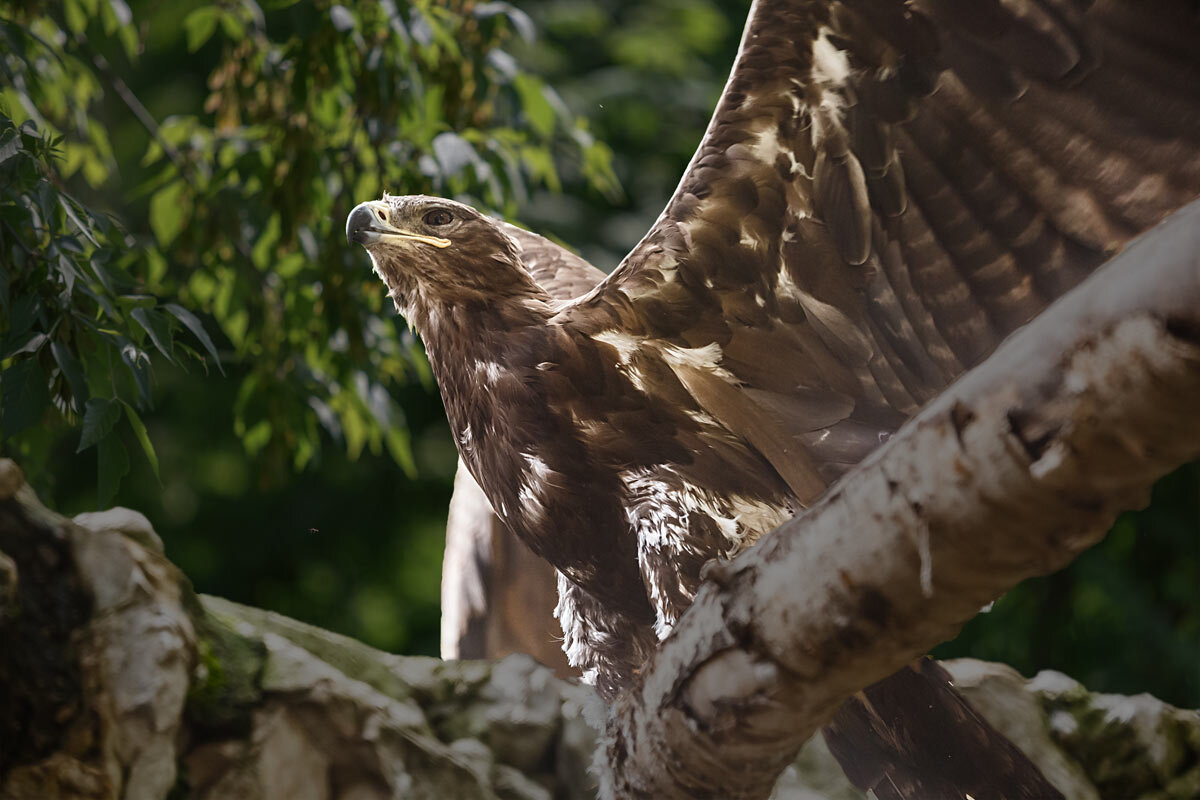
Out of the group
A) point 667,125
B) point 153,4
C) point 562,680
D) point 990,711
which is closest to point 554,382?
point 562,680

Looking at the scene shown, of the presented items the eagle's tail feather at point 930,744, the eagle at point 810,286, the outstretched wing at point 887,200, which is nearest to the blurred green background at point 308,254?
the eagle at point 810,286

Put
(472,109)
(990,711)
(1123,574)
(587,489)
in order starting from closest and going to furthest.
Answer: (587,489) → (990,711) → (472,109) → (1123,574)

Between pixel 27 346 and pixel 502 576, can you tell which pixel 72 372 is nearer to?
pixel 27 346

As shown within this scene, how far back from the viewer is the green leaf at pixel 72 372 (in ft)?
3.99

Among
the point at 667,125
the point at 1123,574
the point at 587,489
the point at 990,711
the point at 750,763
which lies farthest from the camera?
the point at 667,125

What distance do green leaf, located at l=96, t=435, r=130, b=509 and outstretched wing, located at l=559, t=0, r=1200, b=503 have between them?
497mm

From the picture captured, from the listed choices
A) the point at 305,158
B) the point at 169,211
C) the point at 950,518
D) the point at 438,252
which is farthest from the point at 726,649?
the point at 169,211

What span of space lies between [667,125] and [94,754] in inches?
74.5

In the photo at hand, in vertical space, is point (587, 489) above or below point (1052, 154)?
below

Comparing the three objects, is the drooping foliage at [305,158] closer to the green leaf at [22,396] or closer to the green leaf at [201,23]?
the green leaf at [201,23]

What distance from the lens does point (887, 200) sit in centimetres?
127

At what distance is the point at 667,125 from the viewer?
2695mm

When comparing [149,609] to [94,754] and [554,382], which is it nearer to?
[94,754]

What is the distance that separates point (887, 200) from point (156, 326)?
77 centimetres
